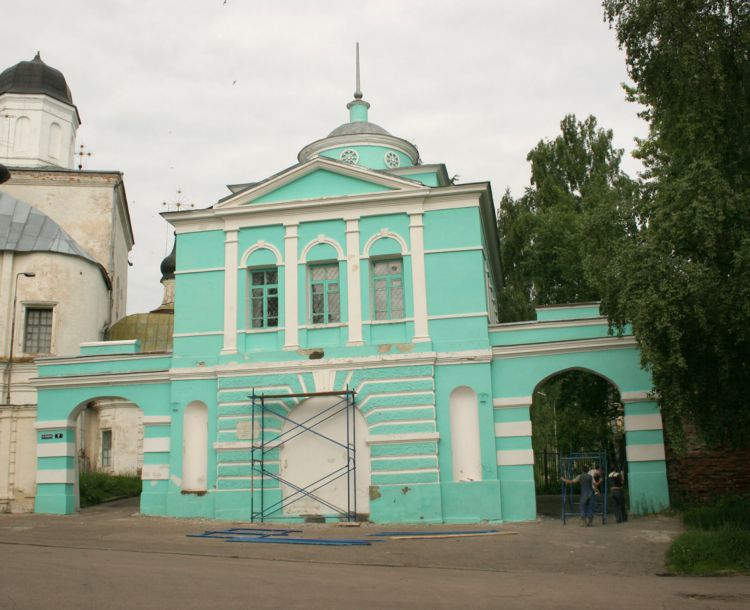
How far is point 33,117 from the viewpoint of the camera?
3672 centimetres

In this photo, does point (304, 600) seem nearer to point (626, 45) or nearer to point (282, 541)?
point (282, 541)

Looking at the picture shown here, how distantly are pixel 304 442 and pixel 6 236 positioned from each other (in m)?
16.2

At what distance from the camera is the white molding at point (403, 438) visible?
61.8 feet

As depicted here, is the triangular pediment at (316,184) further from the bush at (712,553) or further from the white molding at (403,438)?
the bush at (712,553)

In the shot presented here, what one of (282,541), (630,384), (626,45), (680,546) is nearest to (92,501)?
(282,541)

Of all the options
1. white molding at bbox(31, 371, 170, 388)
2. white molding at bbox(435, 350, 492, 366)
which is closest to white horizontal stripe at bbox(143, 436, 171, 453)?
white molding at bbox(31, 371, 170, 388)

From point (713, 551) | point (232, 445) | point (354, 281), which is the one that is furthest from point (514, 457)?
point (232, 445)

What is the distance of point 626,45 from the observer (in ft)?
51.0

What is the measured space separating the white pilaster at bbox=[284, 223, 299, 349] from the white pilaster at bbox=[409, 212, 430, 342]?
2.98 m

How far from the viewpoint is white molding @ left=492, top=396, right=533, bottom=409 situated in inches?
749

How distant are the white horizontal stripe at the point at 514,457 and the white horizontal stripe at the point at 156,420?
329 inches

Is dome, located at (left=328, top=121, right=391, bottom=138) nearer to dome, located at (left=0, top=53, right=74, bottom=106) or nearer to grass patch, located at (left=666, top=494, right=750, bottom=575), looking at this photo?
grass patch, located at (left=666, top=494, right=750, bottom=575)

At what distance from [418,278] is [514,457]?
190 inches

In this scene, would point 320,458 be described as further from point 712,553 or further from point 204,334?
point 712,553
